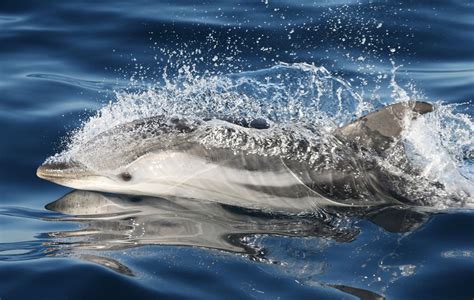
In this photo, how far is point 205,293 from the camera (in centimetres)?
557

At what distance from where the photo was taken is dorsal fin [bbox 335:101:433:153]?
6898mm

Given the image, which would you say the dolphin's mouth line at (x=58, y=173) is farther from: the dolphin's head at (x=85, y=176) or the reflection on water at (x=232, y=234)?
the reflection on water at (x=232, y=234)

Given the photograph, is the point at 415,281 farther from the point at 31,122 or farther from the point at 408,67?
Result: the point at 408,67

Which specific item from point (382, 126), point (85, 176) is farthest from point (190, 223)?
point (382, 126)

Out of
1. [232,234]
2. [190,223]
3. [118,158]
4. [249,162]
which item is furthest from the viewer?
[118,158]

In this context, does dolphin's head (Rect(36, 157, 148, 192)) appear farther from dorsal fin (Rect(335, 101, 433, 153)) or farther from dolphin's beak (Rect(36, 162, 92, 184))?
dorsal fin (Rect(335, 101, 433, 153))

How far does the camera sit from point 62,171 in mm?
7211

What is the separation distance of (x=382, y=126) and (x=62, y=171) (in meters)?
2.35

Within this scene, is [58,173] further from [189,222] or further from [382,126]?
[382,126]

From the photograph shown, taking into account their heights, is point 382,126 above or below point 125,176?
above

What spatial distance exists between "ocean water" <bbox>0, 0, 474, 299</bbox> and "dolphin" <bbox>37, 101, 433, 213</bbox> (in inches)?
5.4

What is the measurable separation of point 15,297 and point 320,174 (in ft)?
7.96

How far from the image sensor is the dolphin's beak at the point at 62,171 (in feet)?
23.5

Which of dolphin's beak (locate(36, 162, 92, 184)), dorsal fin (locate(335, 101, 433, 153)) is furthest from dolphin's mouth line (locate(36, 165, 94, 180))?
dorsal fin (locate(335, 101, 433, 153))
